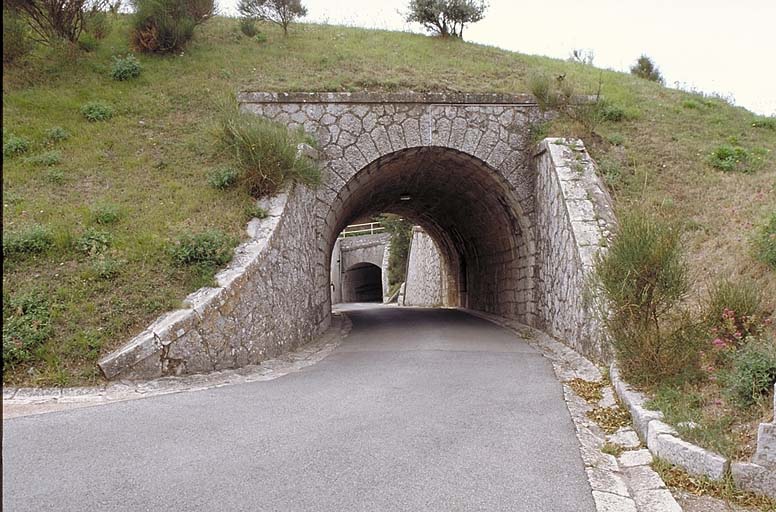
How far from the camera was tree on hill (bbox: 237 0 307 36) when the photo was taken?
18.1m

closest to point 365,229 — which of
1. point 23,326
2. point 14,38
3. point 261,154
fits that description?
point 14,38

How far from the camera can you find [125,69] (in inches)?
509

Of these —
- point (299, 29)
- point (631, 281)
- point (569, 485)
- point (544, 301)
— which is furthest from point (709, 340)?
point (299, 29)

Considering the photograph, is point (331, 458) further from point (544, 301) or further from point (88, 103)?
point (88, 103)

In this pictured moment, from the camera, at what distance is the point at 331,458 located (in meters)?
4.27

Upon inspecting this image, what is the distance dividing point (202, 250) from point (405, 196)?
9.39 meters

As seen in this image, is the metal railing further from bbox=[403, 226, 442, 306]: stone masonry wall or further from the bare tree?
the bare tree

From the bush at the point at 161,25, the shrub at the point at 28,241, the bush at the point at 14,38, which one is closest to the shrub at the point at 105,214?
the shrub at the point at 28,241

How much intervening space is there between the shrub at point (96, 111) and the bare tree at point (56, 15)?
3304 mm

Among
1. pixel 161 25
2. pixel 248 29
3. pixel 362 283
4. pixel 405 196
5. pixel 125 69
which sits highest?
pixel 248 29

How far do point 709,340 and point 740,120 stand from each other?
411 inches

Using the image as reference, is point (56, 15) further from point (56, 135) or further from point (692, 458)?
point (692, 458)

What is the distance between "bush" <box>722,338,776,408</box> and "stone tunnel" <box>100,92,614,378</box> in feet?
6.57

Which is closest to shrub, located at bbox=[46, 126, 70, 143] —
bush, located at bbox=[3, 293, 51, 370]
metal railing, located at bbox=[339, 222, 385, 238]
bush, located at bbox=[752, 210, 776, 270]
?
bush, located at bbox=[3, 293, 51, 370]
